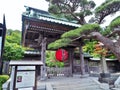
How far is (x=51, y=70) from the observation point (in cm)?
1047

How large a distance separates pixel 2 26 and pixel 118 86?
9.05 metres

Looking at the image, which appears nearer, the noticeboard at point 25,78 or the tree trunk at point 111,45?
the noticeboard at point 25,78

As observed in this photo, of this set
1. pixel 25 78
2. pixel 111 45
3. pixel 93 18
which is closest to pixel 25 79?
pixel 25 78

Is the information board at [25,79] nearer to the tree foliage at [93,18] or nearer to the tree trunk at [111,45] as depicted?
the tree foliage at [93,18]

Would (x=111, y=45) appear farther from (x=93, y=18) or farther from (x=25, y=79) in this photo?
(x=25, y=79)

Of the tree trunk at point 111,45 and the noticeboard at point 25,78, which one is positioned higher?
the tree trunk at point 111,45

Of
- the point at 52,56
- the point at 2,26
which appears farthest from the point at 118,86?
the point at 52,56

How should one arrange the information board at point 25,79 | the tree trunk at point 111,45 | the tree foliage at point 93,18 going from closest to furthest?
the information board at point 25,79
the tree trunk at point 111,45
the tree foliage at point 93,18

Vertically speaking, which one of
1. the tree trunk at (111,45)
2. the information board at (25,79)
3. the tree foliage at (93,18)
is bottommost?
the information board at (25,79)

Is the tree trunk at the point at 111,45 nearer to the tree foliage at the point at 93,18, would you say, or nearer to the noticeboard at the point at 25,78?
the tree foliage at the point at 93,18

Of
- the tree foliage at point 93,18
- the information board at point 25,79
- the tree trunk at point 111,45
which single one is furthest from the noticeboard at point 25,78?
the tree trunk at point 111,45

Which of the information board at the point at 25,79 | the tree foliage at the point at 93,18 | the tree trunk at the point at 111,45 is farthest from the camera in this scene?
the tree foliage at the point at 93,18

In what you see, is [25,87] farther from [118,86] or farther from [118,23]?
[118,86]

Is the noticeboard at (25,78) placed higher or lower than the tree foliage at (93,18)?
lower
